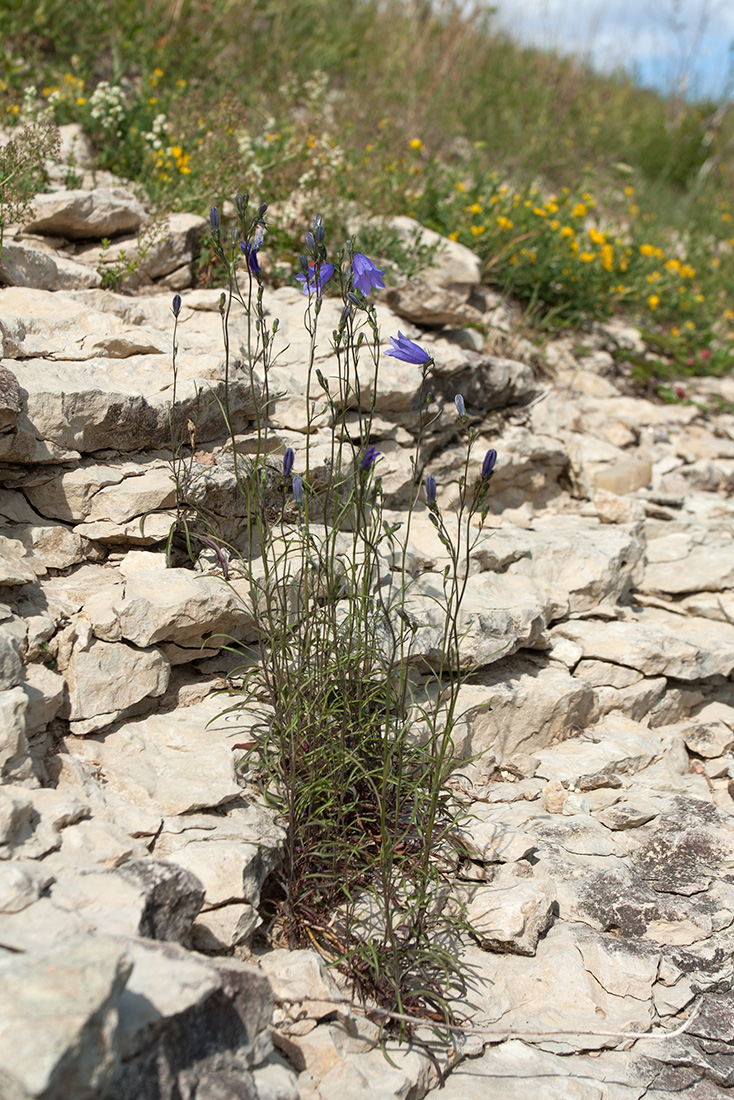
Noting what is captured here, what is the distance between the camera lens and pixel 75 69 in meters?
5.98

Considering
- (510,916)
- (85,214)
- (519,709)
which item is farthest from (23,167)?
(510,916)

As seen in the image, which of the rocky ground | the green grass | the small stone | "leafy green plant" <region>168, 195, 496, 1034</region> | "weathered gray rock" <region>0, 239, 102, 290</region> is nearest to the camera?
the rocky ground

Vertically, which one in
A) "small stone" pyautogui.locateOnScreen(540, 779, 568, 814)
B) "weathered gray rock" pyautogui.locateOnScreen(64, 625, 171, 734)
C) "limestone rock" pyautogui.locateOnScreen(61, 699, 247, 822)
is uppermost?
"weathered gray rock" pyautogui.locateOnScreen(64, 625, 171, 734)

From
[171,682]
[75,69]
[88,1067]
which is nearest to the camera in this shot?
[88,1067]

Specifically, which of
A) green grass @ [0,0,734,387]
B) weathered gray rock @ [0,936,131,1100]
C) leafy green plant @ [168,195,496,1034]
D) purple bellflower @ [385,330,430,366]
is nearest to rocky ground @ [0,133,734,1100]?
weathered gray rock @ [0,936,131,1100]

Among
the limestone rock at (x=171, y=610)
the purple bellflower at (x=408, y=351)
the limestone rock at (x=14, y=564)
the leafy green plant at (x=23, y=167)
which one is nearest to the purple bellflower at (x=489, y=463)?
the purple bellflower at (x=408, y=351)

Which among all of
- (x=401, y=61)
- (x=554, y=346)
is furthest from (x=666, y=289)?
(x=401, y=61)

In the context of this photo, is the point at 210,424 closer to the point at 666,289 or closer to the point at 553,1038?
the point at 553,1038

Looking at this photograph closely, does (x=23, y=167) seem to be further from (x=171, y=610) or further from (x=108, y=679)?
(x=108, y=679)

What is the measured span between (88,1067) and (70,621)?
4.89ft

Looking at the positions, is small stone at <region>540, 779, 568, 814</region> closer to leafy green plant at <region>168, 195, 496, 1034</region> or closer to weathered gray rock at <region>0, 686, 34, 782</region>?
leafy green plant at <region>168, 195, 496, 1034</region>

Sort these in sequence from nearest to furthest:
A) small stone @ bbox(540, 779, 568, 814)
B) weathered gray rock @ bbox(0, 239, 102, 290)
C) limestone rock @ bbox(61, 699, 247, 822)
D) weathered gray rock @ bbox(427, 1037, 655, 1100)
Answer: weathered gray rock @ bbox(427, 1037, 655, 1100) < limestone rock @ bbox(61, 699, 247, 822) < small stone @ bbox(540, 779, 568, 814) < weathered gray rock @ bbox(0, 239, 102, 290)

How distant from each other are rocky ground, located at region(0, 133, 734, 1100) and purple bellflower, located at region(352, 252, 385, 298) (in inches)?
40.0

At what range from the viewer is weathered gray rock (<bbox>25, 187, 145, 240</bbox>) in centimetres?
421
